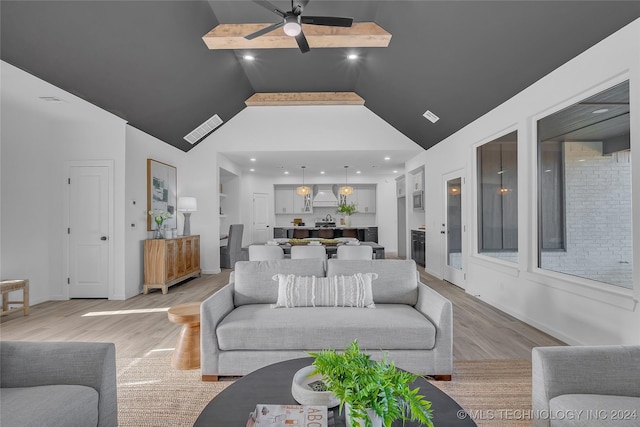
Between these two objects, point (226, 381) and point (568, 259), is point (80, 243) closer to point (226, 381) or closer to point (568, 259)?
point (226, 381)

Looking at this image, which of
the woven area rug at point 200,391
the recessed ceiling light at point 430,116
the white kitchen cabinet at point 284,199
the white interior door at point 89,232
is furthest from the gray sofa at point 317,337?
the white kitchen cabinet at point 284,199

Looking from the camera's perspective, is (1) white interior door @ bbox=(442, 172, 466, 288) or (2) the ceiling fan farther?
(1) white interior door @ bbox=(442, 172, 466, 288)

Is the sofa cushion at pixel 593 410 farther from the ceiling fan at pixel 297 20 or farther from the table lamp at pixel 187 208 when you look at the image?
the table lamp at pixel 187 208

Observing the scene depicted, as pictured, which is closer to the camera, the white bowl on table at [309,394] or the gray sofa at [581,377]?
the white bowl on table at [309,394]

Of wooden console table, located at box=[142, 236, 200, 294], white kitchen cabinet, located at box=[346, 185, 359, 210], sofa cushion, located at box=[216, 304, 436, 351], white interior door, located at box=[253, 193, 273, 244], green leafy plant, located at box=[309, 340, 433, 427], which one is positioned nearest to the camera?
green leafy plant, located at box=[309, 340, 433, 427]

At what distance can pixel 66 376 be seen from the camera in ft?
4.94

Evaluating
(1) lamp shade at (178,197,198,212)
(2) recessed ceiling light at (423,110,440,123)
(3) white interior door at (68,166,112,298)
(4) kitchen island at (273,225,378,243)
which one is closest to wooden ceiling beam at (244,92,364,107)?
(2) recessed ceiling light at (423,110,440,123)

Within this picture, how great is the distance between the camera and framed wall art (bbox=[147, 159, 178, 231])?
5500 millimetres

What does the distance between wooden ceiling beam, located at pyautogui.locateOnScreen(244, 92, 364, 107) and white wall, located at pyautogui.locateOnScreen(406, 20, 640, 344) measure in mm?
2142

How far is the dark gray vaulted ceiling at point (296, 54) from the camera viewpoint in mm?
2893

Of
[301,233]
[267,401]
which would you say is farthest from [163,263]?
[301,233]

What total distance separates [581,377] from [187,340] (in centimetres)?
255

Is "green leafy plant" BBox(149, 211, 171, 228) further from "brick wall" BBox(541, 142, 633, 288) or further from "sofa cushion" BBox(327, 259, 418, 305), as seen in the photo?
"brick wall" BBox(541, 142, 633, 288)

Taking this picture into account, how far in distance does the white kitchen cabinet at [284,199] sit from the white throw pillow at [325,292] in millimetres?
8734
